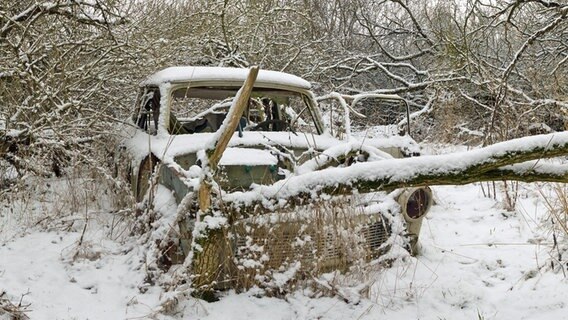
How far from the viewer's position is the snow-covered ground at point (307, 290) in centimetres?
319

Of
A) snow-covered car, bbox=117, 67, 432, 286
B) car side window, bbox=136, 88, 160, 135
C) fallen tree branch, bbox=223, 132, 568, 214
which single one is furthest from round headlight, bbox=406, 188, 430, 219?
car side window, bbox=136, 88, 160, 135

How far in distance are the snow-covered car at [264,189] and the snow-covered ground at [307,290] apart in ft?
0.80

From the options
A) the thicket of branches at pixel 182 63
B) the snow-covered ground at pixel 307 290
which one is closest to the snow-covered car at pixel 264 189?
the snow-covered ground at pixel 307 290

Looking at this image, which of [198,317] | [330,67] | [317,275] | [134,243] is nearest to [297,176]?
[317,275]

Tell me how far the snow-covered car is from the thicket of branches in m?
1.08

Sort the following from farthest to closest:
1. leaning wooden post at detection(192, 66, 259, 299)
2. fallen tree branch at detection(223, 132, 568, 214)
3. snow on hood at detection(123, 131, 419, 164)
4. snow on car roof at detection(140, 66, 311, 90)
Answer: snow on car roof at detection(140, 66, 311, 90), snow on hood at detection(123, 131, 419, 164), leaning wooden post at detection(192, 66, 259, 299), fallen tree branch at detection(223, 132, 568, 214)

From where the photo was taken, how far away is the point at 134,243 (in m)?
4.11

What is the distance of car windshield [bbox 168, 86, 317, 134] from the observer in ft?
15.8

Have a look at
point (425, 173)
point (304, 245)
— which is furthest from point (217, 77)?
point (425, 173)

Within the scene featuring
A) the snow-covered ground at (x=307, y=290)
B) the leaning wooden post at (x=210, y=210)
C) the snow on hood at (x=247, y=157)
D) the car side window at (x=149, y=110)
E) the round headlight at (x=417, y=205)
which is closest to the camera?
the leaning wooden post at (x=210, y=210)

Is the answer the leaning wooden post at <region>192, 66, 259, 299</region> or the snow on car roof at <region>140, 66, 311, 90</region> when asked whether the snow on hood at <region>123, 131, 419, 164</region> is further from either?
the snow on car roof at <region>140, 66, 311, 90</region>

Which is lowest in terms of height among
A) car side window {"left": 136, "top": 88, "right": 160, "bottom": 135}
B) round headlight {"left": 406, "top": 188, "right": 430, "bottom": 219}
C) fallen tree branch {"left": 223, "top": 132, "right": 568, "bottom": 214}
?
round headlight {"left": 406, "top": 188, "right": 430, "bottom": 219}

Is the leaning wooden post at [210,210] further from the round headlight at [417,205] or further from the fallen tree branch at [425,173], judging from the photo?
the round headlight at [417,205]

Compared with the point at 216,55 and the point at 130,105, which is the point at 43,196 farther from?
the point at 216,55
